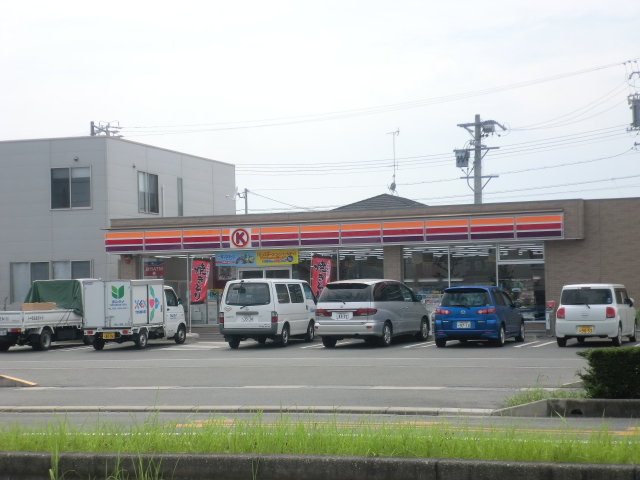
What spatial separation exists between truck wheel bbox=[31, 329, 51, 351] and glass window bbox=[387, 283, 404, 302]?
1083 centimetres

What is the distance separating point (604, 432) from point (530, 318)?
22572 millimetres

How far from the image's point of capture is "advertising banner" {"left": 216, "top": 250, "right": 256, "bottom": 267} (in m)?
32.5

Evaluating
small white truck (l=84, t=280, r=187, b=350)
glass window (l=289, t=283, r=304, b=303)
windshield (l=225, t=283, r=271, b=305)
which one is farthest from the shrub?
small white truck (l=84, t=280, r=187, b=350)

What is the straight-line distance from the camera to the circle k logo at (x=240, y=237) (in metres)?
32.1

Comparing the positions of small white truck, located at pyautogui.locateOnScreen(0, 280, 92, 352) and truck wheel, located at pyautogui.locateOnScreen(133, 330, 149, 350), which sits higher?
small white truck, located at pyautogui.locateOnScreen(0, 280, 92, 352)

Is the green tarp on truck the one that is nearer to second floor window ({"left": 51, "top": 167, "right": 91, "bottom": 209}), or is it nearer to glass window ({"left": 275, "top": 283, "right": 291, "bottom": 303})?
second floor window ({"left": 51, "top": 167, "right": 91, "bottom": 209})

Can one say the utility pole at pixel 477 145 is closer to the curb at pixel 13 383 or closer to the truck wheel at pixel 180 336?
the truck wheel at pixel 180 336

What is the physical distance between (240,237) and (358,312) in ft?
33.1

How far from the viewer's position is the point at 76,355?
24.6m

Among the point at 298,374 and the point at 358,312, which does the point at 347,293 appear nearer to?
the point at 358,312

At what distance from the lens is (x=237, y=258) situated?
32562 millimetres

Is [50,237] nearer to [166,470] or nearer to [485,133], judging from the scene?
[485,133]

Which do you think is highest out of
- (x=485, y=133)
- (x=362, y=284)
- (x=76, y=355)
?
(x=485, y=133)

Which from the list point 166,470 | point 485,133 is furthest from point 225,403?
point 485,133
